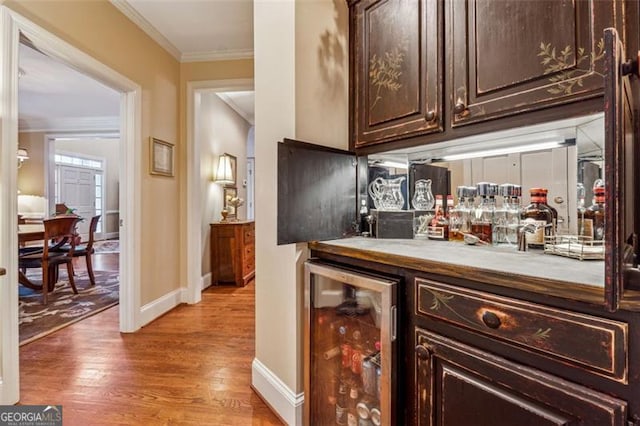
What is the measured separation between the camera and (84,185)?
Answer: 873 cm

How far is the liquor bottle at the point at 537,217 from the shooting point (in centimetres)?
113

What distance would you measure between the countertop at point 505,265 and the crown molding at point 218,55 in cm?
295

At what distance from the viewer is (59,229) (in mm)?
3449

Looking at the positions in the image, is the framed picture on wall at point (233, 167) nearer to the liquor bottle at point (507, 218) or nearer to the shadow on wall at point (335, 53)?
the shadow on wall at point (335, 53)

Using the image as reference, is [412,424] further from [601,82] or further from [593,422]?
[601,82]

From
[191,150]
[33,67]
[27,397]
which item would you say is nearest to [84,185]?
[33,67]

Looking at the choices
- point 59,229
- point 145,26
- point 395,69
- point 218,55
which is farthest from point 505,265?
point 59,229

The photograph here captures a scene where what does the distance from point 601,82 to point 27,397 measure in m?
2.88

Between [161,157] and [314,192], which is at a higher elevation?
[161,157]

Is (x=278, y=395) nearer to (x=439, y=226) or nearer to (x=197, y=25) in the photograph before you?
(x=439, y=226)

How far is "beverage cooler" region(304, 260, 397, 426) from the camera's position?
1138 millimetres

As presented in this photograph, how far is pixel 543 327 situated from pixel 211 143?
13.6ft

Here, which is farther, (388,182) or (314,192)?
(388,182)

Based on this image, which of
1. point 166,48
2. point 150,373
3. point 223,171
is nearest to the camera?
point 150,373
